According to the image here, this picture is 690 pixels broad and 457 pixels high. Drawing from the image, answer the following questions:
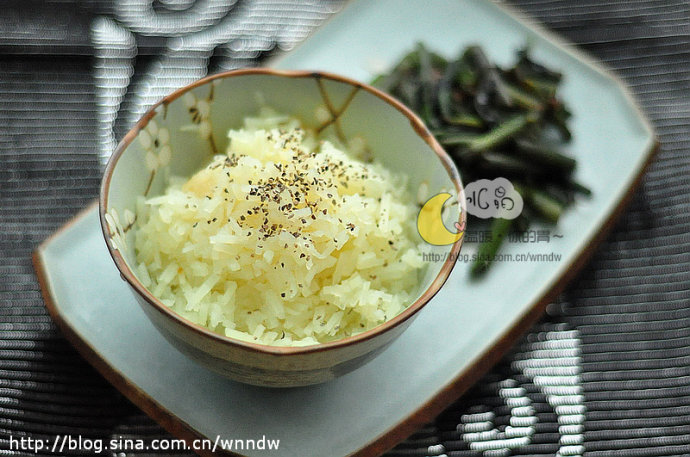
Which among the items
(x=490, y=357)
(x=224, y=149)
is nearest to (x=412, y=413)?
(x=490, y=357)

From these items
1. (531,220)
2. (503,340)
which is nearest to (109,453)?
(503,340)

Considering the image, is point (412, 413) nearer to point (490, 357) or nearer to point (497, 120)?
point (490, 357)

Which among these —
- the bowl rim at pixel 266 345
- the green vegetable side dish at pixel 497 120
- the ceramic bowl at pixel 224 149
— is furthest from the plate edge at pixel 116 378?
the green vegetable side dish at pixel 497 120

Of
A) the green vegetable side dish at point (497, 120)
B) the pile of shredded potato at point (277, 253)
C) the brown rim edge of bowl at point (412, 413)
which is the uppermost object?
the green vegetable side dish at point (497, 120)

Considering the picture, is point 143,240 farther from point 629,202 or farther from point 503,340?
point 629,202

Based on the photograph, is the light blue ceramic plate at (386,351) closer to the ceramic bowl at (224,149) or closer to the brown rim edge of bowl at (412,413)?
the brown rim edge of bowl at (412,413)

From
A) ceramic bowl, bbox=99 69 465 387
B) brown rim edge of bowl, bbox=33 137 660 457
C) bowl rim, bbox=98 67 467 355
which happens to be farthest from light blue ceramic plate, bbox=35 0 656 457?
bowl rim, bbox=98 67 467 355

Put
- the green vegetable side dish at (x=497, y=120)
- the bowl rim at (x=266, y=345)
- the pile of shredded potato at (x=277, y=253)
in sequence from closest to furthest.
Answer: the bowl rim at (x=266, y=345) < the pile of shredded potato at (x=277, y=253) < the green vegetable side dish at (x=497, y=120)
